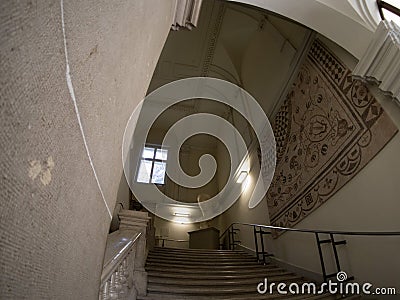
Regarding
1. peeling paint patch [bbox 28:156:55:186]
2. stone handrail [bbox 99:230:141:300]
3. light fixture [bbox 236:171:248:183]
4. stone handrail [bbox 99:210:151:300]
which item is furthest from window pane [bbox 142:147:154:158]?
peeling paint patch [bbox 28:156:55:186]

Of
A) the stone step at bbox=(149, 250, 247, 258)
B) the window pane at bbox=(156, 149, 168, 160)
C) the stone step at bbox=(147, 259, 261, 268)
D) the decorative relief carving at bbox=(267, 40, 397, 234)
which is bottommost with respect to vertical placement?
the stone step at bbox=(147, 259, 261, 268)

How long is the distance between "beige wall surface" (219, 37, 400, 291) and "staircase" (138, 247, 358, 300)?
506mm

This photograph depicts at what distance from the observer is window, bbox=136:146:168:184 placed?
985 centimetres

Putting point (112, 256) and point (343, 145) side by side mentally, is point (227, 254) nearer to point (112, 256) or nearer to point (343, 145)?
point (343, 145)

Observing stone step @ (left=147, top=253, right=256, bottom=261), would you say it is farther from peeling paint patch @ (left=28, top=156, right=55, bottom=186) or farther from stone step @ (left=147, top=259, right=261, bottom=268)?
peeling paint patch @ (left=28, top=156, right=55, bottom=186)

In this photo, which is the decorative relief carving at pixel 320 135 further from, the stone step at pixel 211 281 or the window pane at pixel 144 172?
the window pane at pixel 144 172

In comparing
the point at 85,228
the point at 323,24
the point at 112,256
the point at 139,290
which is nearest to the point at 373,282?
the point at 139,290

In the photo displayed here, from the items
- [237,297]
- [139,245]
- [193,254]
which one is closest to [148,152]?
[193,254]

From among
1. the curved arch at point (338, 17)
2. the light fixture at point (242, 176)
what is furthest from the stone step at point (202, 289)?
the light fixture at point (242, 176)

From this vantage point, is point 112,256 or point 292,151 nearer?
point 112,256

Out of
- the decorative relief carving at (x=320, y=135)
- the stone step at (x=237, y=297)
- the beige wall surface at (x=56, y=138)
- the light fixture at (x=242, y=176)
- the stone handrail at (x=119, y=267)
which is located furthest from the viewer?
the light fixture at (x=242, y=176)

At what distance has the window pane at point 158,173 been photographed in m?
10.1

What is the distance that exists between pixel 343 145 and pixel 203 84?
5.85 meters

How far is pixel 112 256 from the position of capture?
2.12 m
